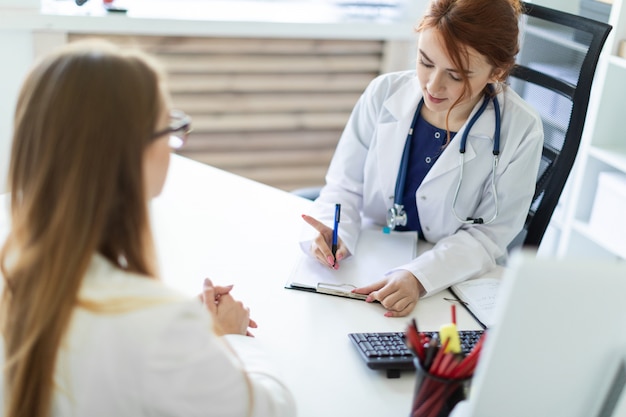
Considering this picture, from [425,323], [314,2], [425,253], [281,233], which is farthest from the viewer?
[314,2]

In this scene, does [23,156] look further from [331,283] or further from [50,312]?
[331,283]

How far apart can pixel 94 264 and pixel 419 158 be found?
1.02 meters

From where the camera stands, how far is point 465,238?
5.14 ft

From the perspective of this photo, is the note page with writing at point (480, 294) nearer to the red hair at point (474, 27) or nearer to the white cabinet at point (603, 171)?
the red hair at point (474, 27)

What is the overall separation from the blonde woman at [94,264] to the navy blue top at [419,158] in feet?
3.03

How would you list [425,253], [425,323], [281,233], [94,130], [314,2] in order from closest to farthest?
[94,130] → [425,323] → [425,253] → [281,233] → [314,2]

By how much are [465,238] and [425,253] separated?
4.6 inches

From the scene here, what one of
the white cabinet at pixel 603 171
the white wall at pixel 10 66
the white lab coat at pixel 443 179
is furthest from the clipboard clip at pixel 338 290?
the white wall at pixel 10 66

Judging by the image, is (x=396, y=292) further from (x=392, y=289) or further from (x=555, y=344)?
(x=555, y=344)

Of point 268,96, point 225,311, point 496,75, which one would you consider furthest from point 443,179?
point 268,96

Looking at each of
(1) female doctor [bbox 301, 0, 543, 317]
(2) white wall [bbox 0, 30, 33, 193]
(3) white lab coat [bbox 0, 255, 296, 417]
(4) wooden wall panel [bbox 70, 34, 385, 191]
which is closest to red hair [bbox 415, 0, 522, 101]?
(1) female doctor [bbox 301, 0, 543, 317]

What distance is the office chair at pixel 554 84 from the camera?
5.18ft

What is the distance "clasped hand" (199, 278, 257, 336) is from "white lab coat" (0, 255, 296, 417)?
0.27 meters

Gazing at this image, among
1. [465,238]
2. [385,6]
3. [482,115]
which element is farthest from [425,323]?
[385,6]
